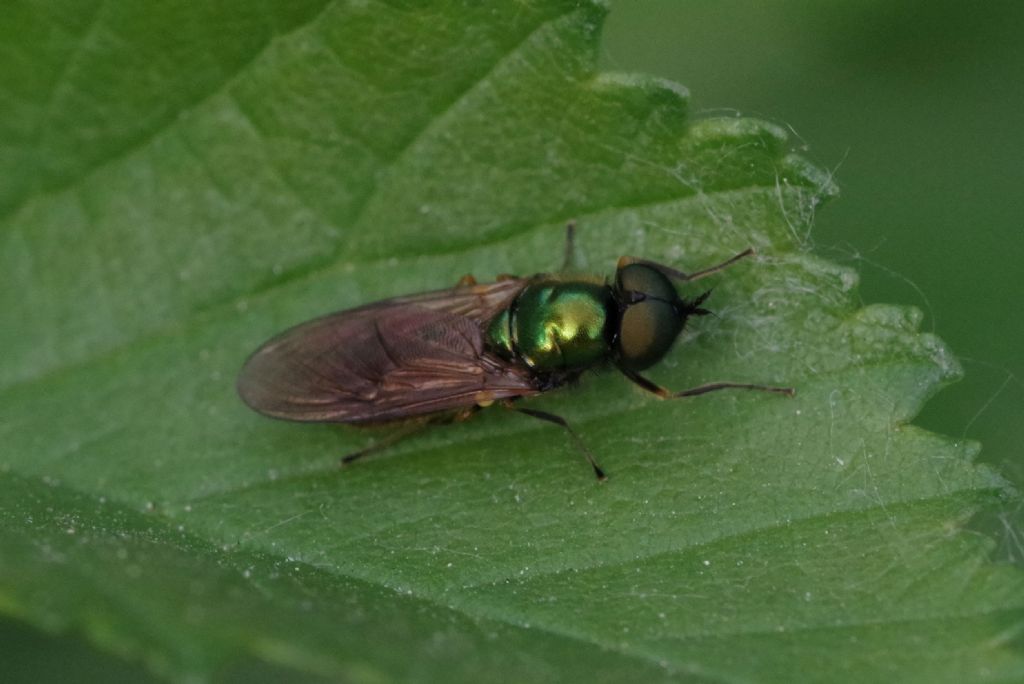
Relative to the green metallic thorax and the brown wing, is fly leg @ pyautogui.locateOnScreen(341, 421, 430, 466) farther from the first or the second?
the green metallic thorax

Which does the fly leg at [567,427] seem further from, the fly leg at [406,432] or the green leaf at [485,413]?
the fly leg at [406,432]

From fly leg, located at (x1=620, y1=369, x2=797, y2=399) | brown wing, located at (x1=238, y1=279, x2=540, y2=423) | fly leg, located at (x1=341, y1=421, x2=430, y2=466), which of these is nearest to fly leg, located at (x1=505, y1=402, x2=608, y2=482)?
brown wing, located at (x1=238, y1=279, x2=540, y2=423)

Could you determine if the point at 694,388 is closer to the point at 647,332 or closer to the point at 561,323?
the point at 647,332

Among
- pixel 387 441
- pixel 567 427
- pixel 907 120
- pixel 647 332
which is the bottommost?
pixel 387 441

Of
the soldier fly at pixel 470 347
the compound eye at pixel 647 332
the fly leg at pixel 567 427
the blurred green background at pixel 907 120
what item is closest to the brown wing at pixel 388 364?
the soldier fly at pixel 470 347

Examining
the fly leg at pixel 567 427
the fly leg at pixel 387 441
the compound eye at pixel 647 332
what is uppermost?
the compound eye at pixel 647 332

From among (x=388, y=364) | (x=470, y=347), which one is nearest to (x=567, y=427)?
(x=470, y=347)
